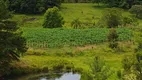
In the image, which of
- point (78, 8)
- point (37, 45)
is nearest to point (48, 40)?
point (37, 45)

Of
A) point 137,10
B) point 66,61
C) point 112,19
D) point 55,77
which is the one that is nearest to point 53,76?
point 55,77

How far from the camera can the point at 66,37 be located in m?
83.1

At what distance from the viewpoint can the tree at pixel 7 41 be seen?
184 feet

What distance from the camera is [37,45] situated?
76.2 m

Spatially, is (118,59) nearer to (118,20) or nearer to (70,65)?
(70,65)

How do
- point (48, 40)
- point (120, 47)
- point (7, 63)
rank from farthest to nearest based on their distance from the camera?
point (48, 40), point (120, 47), point (7, 63)

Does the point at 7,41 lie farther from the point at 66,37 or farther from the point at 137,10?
the point at 137,10

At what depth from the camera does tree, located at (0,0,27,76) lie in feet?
184

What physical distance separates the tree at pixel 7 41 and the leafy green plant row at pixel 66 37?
17.3m

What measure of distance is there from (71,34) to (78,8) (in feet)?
154

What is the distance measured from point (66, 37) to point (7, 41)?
28.0m

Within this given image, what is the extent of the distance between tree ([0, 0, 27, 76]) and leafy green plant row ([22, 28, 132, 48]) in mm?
17326

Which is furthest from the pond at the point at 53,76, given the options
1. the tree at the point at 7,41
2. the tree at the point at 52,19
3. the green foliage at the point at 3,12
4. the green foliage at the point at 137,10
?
the green foliage at the point at 137,10

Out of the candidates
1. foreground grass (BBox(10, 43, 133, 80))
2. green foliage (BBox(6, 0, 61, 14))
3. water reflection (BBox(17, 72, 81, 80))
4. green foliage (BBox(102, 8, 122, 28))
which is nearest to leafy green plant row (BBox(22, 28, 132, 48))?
foreground grass (BBox(10, 43, 133, 80))
